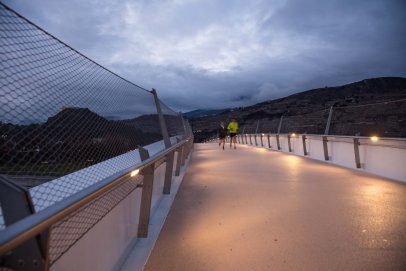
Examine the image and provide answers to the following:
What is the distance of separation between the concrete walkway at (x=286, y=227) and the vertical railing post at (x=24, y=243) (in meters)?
1.75

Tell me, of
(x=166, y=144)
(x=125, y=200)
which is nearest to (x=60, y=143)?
(x=125, y=200)

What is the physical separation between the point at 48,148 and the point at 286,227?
292 centimetres

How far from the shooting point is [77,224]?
1919mm

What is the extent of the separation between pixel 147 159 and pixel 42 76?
62.5 inches

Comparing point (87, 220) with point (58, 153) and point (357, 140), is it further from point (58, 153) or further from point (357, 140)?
point (357, 140)

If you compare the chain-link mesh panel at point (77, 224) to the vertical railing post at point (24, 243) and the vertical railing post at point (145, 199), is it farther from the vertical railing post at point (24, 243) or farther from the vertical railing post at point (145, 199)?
the vertical railing post at point (145, 199)

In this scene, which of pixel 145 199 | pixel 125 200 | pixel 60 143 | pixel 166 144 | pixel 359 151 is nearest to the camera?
pixel 60 143

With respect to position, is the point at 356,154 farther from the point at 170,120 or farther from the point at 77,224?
the point at 77,224

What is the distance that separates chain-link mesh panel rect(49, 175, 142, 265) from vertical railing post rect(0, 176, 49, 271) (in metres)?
0.18

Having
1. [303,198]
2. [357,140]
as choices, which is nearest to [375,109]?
[357,140]

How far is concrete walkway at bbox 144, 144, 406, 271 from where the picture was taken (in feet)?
9.78

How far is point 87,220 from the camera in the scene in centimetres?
208

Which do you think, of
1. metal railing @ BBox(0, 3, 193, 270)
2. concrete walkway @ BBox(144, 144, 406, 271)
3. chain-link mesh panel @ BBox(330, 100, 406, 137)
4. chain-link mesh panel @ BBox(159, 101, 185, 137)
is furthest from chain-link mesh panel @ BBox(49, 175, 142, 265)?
chain-link mesh panel @ BBox(330, 100, 406, 137)

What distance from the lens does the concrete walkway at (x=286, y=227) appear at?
298 cm
